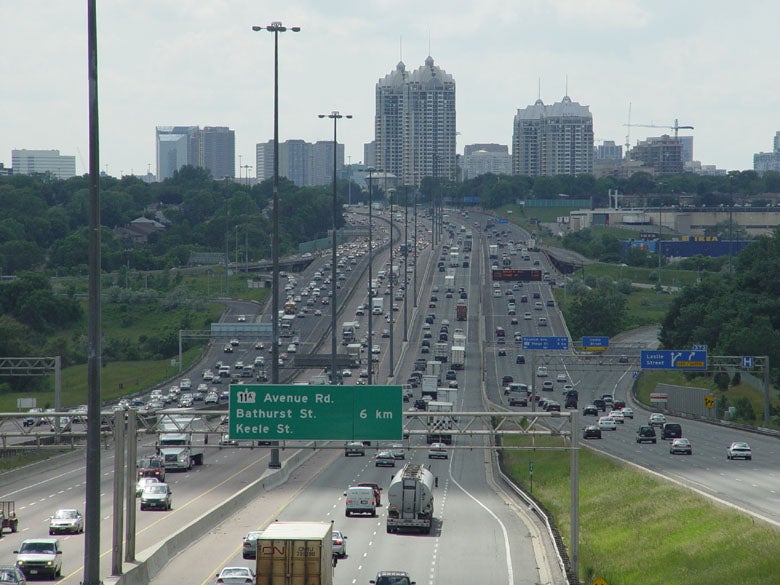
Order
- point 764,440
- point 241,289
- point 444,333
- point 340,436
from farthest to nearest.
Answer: point 241,289
point 444,333
point 764,440
point 340,436

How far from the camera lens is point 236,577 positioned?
38344mm

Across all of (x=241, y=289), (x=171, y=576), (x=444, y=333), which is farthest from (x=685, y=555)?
(x=241, y=289)

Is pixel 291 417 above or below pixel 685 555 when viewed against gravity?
above

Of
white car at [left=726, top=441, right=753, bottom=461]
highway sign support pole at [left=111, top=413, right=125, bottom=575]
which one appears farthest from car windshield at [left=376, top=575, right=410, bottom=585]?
white car at [left=726, top=441, right=753, bottom=461]

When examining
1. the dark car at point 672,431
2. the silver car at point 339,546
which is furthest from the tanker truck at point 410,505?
the dark car at point 672,431

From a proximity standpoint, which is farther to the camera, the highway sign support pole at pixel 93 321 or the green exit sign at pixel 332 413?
the green exit sign at pixel 332 413

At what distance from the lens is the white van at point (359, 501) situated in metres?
58.5

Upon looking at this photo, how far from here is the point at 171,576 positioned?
1655 inches

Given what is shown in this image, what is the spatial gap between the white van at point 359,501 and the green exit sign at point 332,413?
16948mm

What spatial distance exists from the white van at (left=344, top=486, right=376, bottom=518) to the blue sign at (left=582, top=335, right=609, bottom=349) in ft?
188

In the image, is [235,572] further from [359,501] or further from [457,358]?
[457,358]

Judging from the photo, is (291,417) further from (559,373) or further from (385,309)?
(385,309)

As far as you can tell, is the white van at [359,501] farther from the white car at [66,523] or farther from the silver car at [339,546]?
the white car at [66,523]

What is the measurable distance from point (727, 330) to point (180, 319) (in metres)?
68.9
